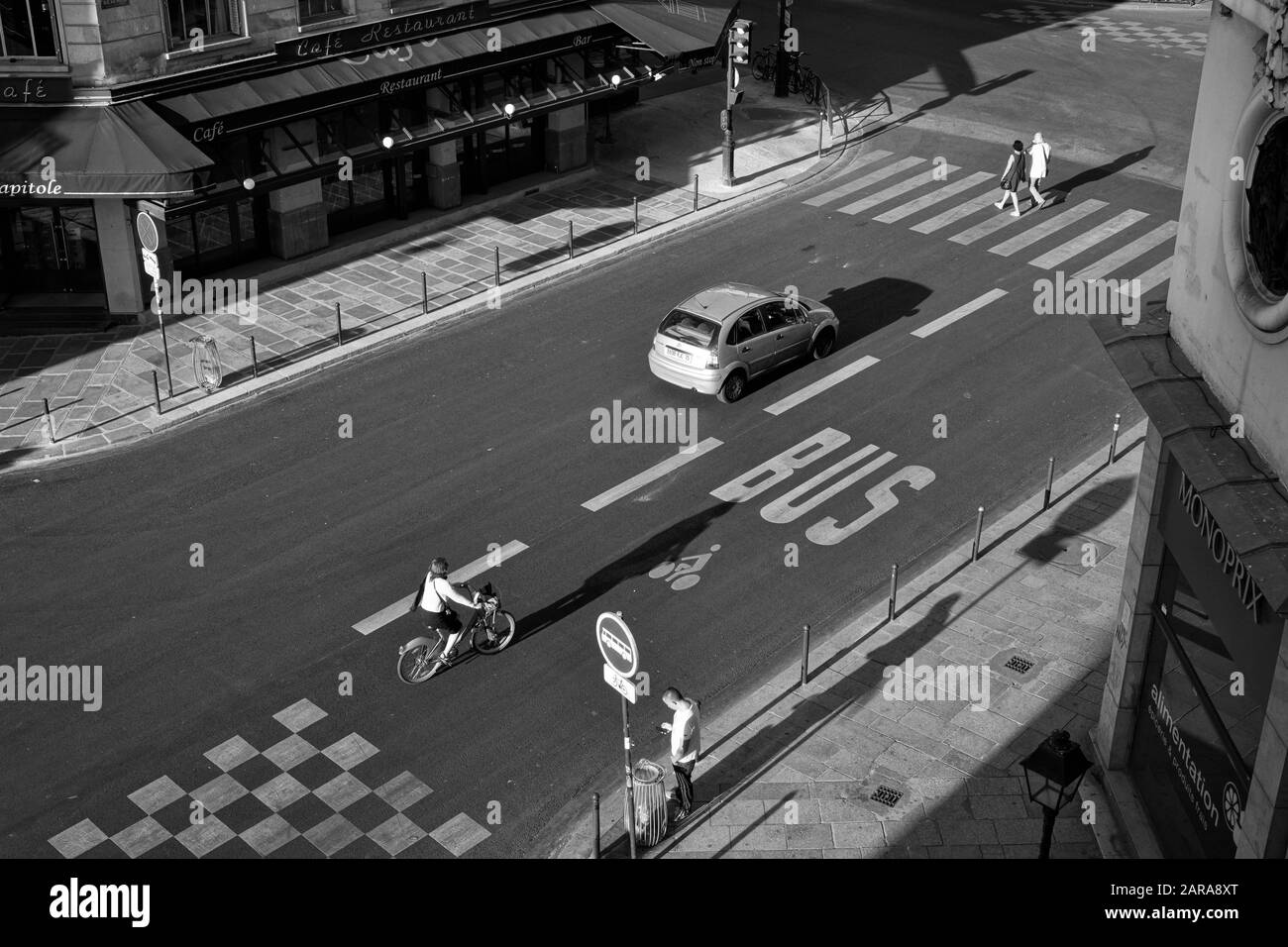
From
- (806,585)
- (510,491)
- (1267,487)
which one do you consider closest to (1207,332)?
(1267,487)

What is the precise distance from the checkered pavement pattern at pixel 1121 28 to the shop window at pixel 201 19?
3164 centimetres

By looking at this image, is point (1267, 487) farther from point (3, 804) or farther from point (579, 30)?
point (579, 30)

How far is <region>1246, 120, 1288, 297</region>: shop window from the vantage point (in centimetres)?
1289

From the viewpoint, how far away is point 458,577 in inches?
876

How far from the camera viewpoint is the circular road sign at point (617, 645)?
15.8 meters

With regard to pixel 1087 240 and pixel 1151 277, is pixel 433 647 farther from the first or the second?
pixel 1087 240

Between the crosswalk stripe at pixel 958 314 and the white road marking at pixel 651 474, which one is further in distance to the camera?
the crosswalk stripe at pixel 958 314

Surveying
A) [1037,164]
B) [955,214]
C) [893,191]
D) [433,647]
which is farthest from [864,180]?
[433,647]

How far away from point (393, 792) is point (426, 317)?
14371 millimetres

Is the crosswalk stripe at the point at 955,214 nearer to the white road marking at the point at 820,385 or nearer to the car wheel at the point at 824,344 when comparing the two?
the car wheel at the point at 824,344

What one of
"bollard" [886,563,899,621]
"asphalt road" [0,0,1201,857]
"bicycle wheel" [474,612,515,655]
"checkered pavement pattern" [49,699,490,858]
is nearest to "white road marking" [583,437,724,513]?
"asphalt road" [0,0,1201,857]

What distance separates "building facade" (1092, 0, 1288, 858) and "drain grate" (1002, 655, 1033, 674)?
8.81ft

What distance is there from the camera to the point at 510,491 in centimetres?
2448

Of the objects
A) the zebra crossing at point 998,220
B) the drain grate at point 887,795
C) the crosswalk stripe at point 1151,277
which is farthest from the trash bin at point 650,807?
the zebra crossing at point 998,220
